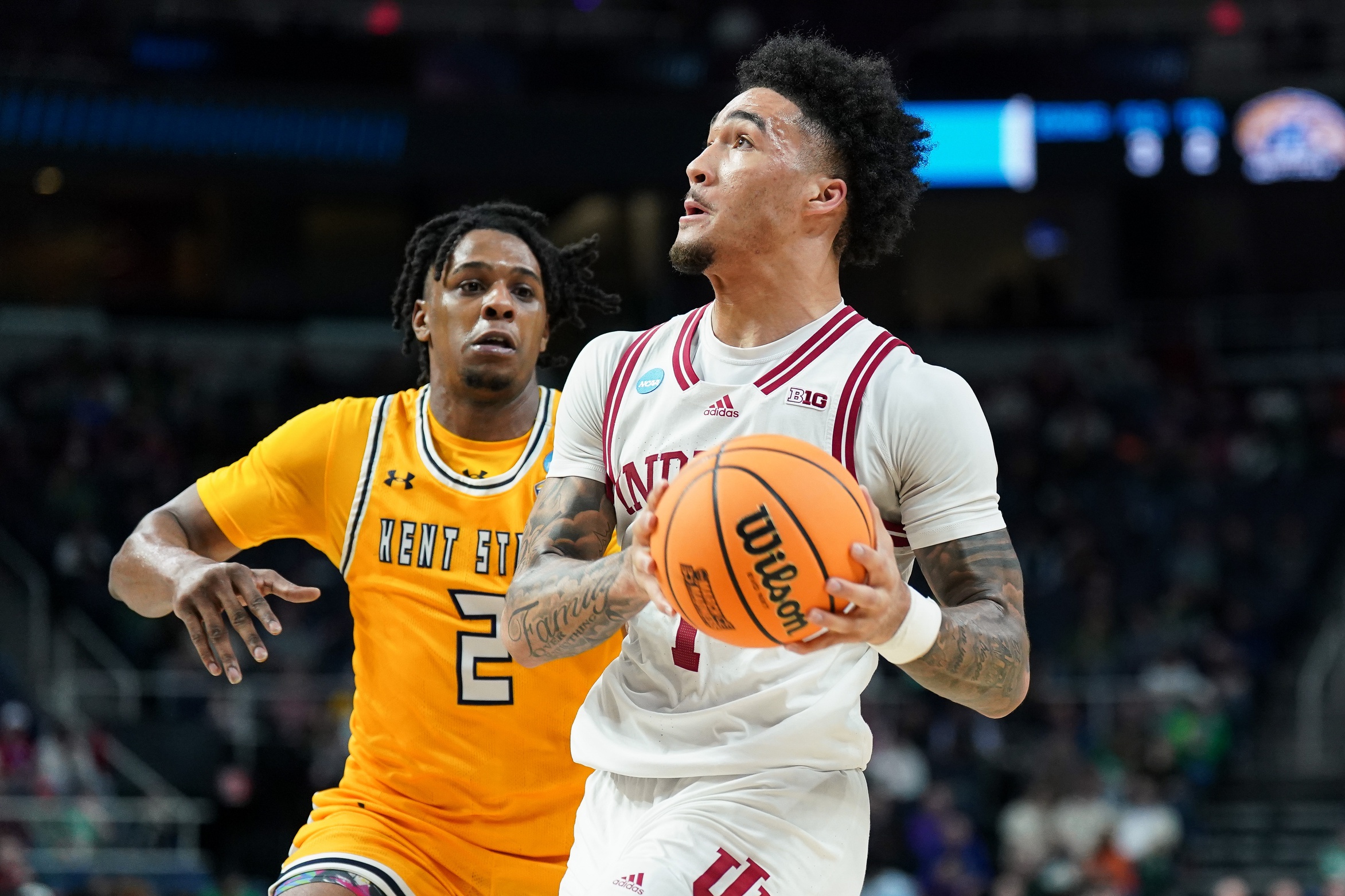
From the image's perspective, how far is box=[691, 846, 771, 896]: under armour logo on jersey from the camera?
3.19 metres

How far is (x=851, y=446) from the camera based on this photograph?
3.38 meters

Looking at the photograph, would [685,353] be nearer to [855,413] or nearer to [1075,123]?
[855,413]

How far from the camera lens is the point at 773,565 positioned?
9.32 ft

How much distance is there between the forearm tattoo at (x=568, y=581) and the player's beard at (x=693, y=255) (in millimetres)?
560

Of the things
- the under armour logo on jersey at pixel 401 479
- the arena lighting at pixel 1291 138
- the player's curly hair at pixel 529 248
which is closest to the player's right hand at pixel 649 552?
the under armour logo on jersey at pixel 401 479

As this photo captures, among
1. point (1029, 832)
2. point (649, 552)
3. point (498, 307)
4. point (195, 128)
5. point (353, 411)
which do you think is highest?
point (195, 128)

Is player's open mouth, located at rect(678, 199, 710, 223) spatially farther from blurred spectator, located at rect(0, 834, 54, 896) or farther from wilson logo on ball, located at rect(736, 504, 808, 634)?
blurred spectator, located at rect(0, 834, 54, 896)

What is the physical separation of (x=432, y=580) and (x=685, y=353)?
1267mm

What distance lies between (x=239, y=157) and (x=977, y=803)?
1092 centimetres

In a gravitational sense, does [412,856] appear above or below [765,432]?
below

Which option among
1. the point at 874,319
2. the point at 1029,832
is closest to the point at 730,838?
the point at 1029,832

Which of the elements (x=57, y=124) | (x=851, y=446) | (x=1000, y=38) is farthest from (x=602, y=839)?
(x=1000, y=38)

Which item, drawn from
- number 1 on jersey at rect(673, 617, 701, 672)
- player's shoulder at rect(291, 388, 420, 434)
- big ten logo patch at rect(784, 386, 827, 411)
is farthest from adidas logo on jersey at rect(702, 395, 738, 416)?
player's shoulder at rect(291, 388, 420, 434)

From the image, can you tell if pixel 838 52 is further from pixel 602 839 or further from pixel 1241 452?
pixel 1241 452
